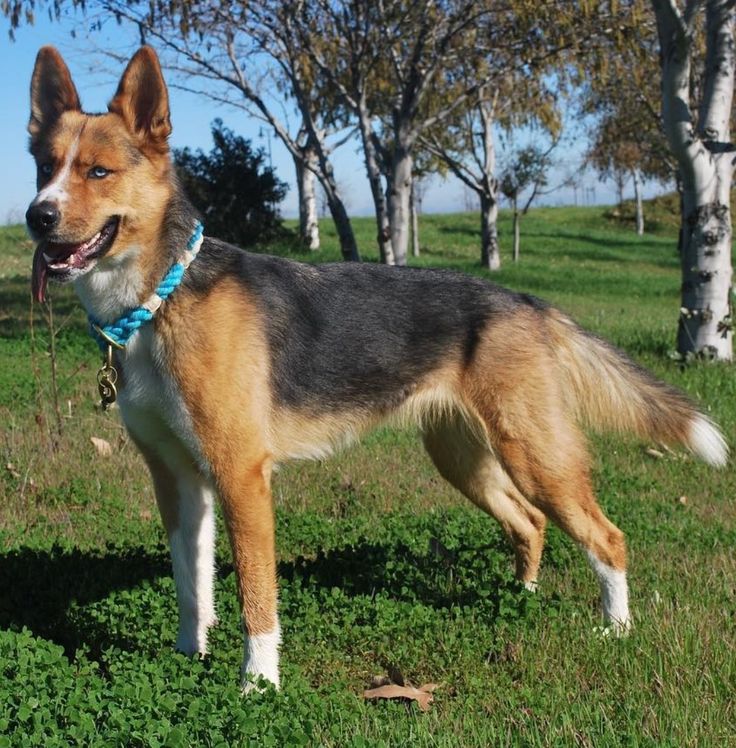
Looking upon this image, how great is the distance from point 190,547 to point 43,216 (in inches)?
68.1

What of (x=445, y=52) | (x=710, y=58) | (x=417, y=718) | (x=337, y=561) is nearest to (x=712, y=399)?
(x=710, y=58)

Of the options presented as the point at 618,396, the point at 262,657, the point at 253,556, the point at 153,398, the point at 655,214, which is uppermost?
the point at 655,214

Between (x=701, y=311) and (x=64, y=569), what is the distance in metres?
7.20

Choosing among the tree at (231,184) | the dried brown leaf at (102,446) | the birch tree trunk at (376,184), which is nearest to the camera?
the dried brown leaf at (102,446)

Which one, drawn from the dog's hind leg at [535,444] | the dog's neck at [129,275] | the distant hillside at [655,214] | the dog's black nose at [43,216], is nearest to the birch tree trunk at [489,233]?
the distant hillside at [655,214]

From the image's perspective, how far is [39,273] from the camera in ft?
12.2

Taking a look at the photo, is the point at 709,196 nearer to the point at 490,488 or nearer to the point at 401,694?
the point at 490,488

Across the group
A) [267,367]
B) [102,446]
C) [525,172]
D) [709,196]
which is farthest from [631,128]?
[267,367]

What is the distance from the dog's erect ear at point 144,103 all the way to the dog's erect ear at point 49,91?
0.27m

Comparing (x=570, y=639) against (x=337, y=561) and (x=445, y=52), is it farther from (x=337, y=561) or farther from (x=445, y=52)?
(x=445, y=52)

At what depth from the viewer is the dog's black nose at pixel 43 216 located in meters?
3.50

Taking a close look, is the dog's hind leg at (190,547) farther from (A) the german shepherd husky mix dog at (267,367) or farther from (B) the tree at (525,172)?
(B) the tree at (525,172)

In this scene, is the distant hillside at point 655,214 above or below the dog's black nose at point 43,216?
above

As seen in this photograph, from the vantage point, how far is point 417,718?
358cm
